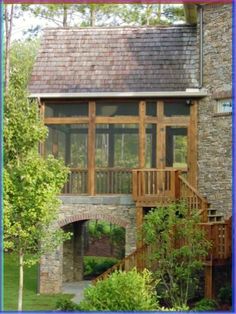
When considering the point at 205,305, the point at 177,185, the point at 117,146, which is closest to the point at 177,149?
the point at 177,185

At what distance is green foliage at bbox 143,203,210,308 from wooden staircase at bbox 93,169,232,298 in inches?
14.4

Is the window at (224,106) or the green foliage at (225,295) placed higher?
the window at (224,106)

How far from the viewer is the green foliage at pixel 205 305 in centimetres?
1587

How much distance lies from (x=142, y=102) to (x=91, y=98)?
1477 millimetres

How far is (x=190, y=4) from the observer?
Result: 66.4 ft

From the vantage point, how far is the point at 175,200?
18.5 m

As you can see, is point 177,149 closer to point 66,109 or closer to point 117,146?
point 117,146

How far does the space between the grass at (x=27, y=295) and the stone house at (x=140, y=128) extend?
0.70 m

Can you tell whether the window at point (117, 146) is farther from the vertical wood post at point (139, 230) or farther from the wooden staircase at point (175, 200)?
the vertical wood post at point (139, 230)

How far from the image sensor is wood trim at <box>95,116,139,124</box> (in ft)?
65.6

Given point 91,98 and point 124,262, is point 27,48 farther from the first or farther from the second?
point 124,262

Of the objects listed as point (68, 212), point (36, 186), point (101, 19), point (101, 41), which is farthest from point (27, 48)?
point (36, 186)

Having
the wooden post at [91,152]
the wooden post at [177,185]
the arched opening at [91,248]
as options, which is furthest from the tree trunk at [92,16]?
the wooden post at [177,185]

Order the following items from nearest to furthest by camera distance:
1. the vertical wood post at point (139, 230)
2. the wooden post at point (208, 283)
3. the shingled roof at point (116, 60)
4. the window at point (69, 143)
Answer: the wooden post at point (208, 283), the vertical wood post at point (139, 230), the window at point (69, 143), the shingled roof at point (116, 60)
